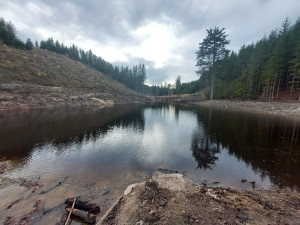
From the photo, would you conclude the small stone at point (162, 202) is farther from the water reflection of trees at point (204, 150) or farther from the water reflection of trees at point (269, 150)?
the water reflection of trees at point (269, 150)

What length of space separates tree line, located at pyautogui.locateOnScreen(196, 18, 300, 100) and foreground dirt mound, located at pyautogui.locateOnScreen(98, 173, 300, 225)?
49.6 m

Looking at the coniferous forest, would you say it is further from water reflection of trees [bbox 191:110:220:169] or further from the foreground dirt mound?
the foreground dirt mound

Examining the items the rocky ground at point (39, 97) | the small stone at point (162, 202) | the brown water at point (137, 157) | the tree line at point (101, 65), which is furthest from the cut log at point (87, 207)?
the tree line at point (101, 65)

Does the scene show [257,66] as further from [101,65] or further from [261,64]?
[101,65]

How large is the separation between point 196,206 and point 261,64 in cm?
6543

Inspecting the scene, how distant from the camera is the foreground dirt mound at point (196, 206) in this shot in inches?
197

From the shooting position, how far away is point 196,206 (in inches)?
222

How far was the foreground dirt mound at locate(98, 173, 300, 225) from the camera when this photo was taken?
197 inches

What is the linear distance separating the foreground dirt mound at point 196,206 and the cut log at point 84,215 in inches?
28.8

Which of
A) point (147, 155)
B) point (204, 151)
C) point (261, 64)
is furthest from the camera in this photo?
point (261, 64)

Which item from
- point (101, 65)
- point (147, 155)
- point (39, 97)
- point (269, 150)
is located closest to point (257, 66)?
point (269, 150)

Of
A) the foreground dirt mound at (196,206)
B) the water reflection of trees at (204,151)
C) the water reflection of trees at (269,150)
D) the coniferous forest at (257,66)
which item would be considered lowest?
the water reflection of trees at (204,151)

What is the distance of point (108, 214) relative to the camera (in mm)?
5590

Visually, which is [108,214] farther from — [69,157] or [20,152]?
[20,152]
